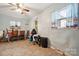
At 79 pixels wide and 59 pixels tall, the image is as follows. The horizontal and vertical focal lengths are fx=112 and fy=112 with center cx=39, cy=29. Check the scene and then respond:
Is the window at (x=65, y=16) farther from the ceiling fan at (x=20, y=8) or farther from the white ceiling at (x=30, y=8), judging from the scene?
the ceiling fan at (x=20, y=8)

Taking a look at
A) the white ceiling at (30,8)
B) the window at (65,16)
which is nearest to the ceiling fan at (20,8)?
the white ceiling at (30,8)

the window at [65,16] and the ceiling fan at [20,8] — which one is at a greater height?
the ceiling fan at [20,8]

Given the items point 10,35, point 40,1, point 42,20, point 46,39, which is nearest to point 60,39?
point 46,39

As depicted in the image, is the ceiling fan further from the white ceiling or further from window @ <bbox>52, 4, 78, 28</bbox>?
window @ <bbox>52, 4, 78, 28</bbox>

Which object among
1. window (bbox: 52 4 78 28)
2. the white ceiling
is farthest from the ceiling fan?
window (bbox: 52 4 78 28)

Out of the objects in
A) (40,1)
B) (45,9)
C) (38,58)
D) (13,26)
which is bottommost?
(38,58)

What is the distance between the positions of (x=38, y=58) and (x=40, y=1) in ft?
2.91

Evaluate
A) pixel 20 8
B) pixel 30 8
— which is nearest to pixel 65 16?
pixel 30 8

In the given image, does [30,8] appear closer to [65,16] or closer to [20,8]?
[20,8]

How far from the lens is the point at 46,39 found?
1.80m

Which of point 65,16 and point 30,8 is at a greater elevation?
point 30,8

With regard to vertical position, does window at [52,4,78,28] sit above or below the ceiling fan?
below

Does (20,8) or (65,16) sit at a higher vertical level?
(20,8)

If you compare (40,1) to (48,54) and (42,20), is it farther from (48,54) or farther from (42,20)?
(48,54)
